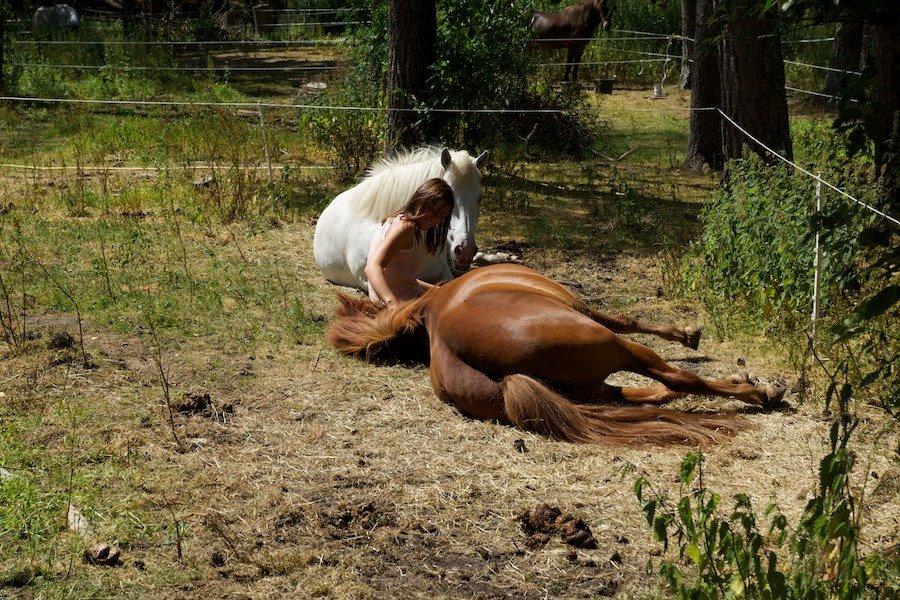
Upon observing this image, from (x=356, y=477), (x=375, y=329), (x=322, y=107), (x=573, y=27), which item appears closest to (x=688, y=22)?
(x=573, y=27)

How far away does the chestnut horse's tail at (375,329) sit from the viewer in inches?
220

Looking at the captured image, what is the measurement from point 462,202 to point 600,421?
2669 mm

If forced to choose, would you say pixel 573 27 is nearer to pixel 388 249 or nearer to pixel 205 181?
pixel 205 181

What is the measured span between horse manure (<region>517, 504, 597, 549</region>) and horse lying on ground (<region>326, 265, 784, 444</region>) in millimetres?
772

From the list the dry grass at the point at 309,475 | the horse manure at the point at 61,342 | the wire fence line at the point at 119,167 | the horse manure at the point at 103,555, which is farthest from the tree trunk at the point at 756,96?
the horse manure at the point at 103,555

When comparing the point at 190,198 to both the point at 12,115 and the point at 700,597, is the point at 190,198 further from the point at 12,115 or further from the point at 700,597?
the point at 700,597

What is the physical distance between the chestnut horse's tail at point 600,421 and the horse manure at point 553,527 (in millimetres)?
735

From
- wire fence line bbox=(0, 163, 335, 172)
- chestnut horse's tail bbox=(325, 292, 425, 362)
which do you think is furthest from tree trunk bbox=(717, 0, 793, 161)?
wire fence line bbox=(0, 163, 335, 172)

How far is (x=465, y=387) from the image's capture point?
4.88 m

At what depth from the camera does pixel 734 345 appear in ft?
20.0

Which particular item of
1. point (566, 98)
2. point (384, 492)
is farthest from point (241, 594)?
point (566, 98)

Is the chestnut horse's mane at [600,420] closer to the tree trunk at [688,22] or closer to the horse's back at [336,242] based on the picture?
the horse's back at [336,242]

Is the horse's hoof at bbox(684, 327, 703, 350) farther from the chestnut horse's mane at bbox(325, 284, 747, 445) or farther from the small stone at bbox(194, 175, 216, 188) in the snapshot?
the small stone at bbox(194, 175, 216, 188)

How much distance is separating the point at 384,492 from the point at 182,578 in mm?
961
